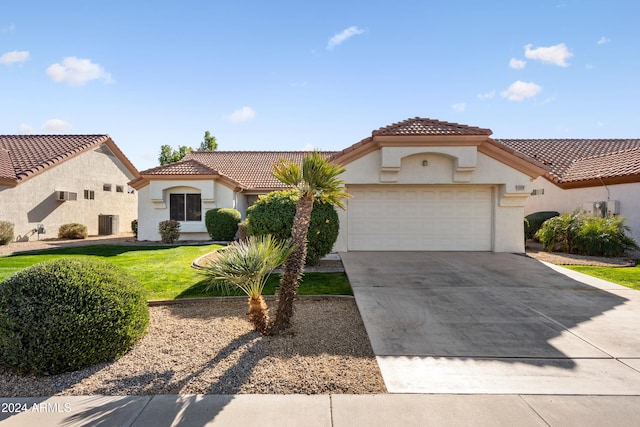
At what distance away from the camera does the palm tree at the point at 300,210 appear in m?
4.59

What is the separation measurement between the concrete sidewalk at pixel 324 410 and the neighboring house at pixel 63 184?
17962mm

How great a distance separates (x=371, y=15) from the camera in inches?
428

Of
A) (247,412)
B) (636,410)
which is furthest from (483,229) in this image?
(247,412)

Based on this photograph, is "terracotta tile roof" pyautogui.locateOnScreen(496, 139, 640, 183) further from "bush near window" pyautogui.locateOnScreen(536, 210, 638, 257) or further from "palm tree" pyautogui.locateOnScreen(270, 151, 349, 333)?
"palm tree" pyautogui.locateOnScreen(270, 151, 349, 333)

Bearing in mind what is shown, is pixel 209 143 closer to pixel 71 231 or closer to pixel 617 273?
pixel 71 231

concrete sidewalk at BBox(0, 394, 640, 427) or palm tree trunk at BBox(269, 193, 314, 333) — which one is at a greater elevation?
palm tree trunk at BBox(269, 193, 314, 333)

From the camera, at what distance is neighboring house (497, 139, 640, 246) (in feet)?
42.8

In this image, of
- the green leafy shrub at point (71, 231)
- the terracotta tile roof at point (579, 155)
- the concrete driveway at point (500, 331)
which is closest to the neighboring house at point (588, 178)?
the terracotta tile roof at point (579, 155)

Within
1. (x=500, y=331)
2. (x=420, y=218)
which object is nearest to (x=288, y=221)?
(x=500, y=331)

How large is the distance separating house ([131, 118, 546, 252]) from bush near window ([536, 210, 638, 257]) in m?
2.35

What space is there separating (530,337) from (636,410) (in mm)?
1616

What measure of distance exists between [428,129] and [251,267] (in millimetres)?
9287

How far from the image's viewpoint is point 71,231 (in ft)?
59.6

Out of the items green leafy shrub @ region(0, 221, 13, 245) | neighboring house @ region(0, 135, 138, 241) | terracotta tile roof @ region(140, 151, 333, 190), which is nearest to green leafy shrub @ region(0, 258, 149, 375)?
terracotta tile roof @ region(140, 151, 333, 190)
